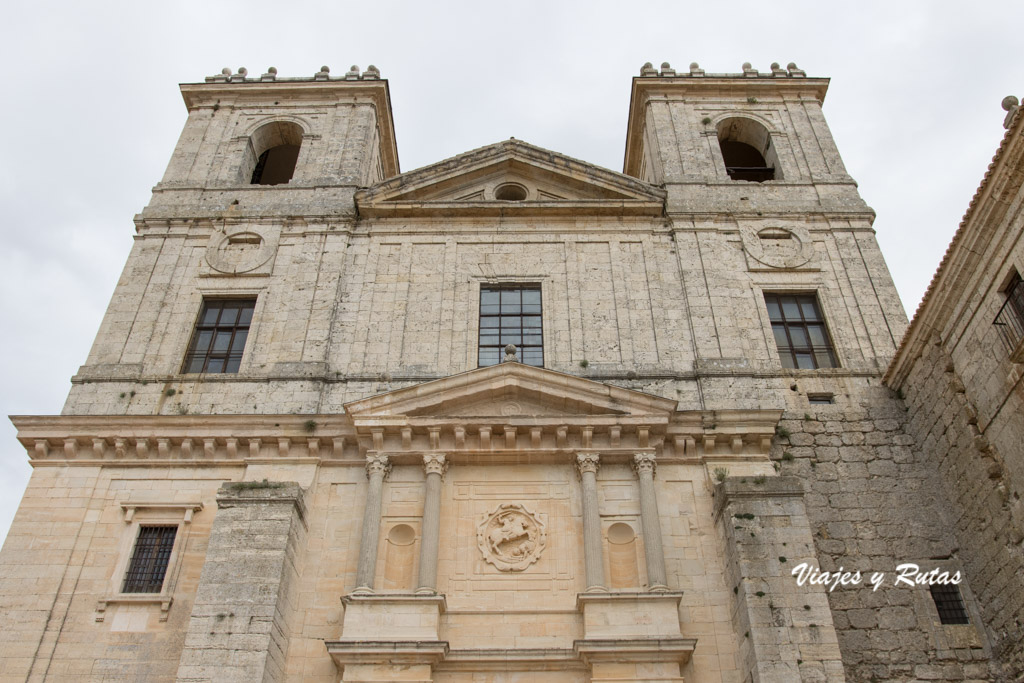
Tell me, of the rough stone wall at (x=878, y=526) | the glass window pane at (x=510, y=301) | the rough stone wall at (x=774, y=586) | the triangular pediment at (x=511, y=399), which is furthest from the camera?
the glass window pane at (x=510, y=301)

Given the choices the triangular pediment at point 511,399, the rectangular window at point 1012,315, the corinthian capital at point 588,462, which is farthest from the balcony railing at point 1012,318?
the corinthian capital at point 588,462

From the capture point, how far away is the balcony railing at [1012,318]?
10656mm

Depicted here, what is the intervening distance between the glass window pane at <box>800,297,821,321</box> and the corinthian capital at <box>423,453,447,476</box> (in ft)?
25.0

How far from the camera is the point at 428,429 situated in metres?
12.8

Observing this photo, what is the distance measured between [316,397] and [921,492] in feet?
32.3

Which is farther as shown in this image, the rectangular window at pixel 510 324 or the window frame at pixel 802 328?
the rectangular window at pixel 510 324

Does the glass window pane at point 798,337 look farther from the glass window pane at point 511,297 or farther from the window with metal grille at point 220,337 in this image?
the window with metal grille at point 220,337

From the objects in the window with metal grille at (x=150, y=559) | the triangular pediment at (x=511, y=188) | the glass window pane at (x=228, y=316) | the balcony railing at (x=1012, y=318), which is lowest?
the window with metal grille at (x=150, y=559)

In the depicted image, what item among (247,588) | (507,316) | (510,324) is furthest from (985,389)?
(247,588)

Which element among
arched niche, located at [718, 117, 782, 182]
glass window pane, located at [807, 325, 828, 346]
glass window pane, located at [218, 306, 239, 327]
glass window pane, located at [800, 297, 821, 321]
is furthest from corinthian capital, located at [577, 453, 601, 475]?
arched niche, located at [718, 117, 782, 182]

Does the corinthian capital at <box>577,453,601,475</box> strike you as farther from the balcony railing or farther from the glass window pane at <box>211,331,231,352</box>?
the glass window pane at <box>211,331,231,352</box>

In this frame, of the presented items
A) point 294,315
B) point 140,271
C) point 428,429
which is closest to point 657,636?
point 428,429

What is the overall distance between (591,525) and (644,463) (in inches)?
53.6

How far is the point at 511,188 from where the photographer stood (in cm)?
1816
